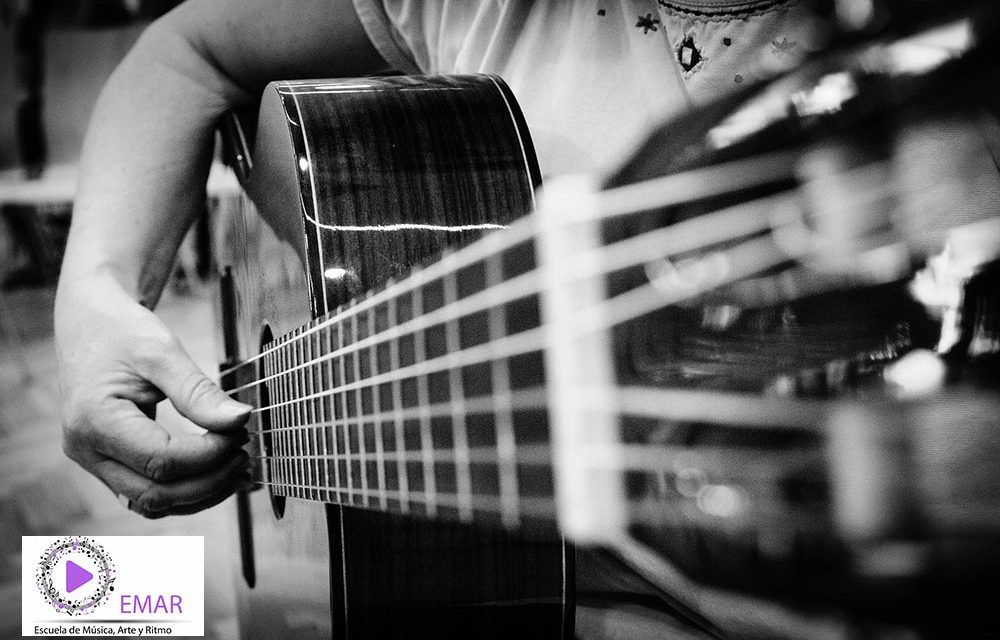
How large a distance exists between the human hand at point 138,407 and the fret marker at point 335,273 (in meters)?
0.20

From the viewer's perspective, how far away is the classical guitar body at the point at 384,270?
0.52m

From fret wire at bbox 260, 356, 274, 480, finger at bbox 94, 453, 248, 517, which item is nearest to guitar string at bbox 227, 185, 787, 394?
fret wire at bbox 260, 356, 274, 480

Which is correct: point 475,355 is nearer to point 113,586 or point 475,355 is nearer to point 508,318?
point 508,318

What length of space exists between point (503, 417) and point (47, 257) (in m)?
1.12

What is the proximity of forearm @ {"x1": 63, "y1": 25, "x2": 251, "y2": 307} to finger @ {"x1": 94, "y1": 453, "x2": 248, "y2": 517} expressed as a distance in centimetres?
17

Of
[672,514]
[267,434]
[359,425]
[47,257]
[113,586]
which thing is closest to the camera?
[672,514]

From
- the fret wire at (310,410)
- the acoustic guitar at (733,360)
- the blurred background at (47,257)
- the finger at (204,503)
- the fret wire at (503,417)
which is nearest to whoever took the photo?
the acoustic guitar at (733,360)

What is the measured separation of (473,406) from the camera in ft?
1.00

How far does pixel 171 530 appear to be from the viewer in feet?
3.79

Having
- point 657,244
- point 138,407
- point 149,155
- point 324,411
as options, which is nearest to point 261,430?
point 138,407

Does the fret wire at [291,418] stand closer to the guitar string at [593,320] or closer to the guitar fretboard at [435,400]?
the guitar fretboard at [435,400]

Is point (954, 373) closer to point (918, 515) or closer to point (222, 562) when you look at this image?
point (918, 515)

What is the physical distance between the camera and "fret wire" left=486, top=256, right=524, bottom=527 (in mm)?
276

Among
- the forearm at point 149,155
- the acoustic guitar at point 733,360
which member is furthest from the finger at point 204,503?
the acoustic guitar at point 733,360
